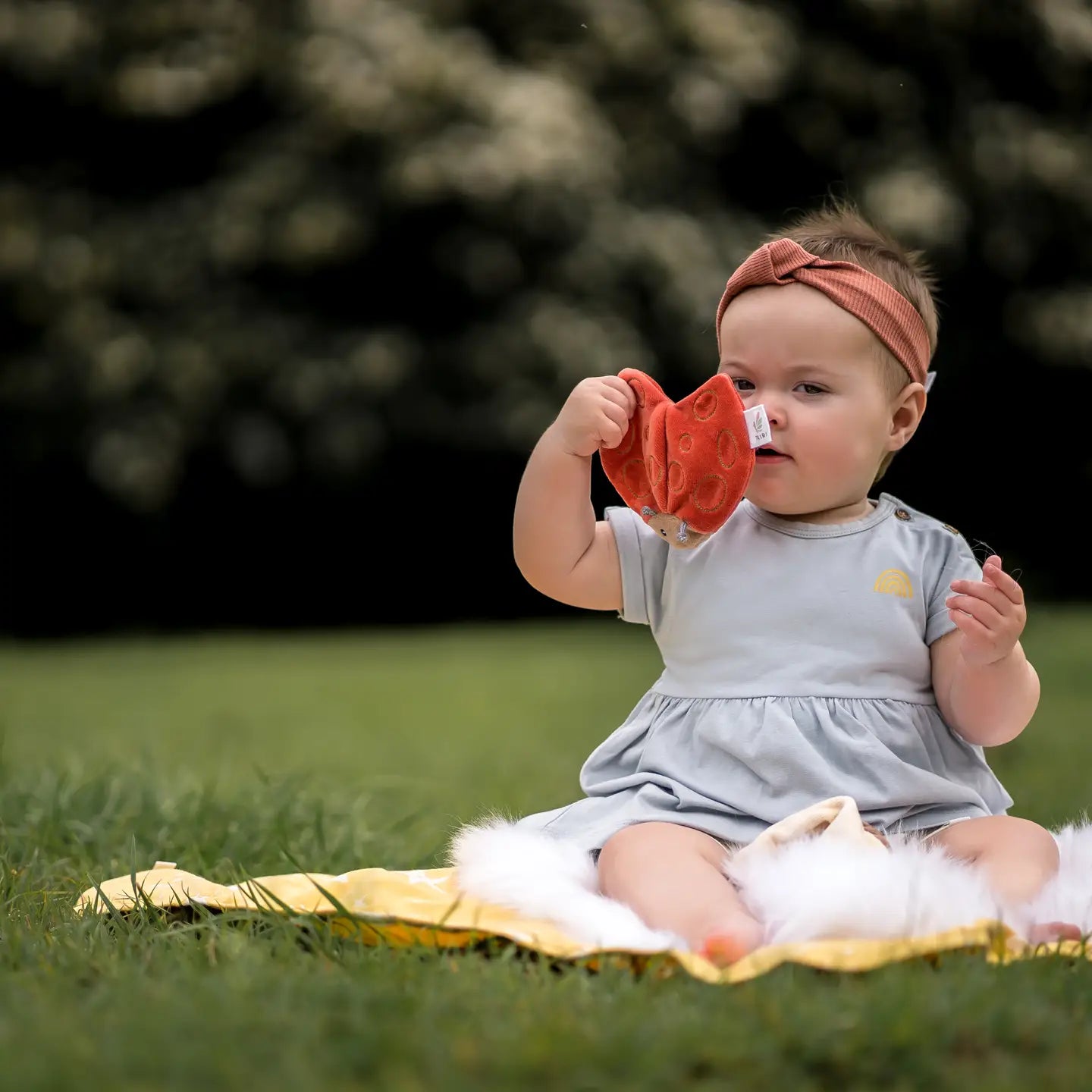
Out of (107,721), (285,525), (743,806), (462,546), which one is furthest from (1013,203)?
(743,806)

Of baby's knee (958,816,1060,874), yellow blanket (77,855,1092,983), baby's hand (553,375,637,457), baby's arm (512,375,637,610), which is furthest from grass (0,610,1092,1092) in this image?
baby's hand (553,375,637,457)

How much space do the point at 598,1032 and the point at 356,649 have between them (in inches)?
296

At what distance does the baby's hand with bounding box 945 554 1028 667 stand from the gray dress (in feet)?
0.41

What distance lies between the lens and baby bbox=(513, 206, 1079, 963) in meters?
1.96

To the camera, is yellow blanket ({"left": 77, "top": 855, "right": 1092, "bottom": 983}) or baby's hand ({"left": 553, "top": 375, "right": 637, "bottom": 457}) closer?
yellow blanket ({"left": 77, "top": 855, "right": 1092, "bottom": 983})

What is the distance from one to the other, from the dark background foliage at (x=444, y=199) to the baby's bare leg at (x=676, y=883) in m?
7.31

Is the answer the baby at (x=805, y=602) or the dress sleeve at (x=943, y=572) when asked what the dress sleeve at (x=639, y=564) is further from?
the dress sleeve at (x=943, y=572)

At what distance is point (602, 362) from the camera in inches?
357

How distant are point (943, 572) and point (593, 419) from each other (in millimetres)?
561

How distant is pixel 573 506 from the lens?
2.09 m

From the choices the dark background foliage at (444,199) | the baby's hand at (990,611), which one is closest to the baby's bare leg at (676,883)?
the baby's hand at (990,611)

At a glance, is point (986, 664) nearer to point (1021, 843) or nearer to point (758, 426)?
point (1021, 843)

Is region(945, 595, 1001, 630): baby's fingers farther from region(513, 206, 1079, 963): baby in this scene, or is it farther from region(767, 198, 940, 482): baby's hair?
region(767, 198, 940, 482): baby's hair

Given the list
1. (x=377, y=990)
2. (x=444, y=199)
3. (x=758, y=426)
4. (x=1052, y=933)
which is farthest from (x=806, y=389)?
(x=444, y=199)
